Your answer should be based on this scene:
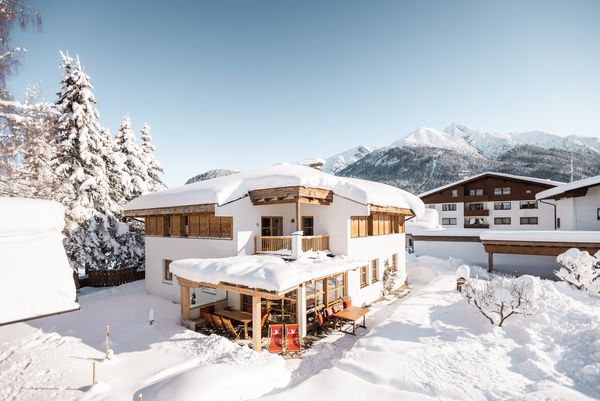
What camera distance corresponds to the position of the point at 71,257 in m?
→ 18.5

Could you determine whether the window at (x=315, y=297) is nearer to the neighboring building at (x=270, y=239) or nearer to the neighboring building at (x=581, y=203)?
the neighboring building at (x=270, y=239)

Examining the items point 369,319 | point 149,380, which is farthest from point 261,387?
point 369,319

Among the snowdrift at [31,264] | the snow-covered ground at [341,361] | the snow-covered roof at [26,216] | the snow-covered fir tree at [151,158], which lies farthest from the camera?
the snow-covered fir tree at [151,158]

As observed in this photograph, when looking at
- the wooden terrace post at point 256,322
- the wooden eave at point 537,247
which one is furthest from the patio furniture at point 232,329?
the wooden eave at point 537,247

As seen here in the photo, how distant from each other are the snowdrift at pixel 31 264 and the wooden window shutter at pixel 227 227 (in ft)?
31.1

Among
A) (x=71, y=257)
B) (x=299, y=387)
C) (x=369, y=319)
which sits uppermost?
(x=71, y=257)

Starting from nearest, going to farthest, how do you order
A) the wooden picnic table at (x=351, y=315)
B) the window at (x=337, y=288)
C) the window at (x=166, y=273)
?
the wooden picnic table at (x=351, y=315) < the window at (x=337, y=288) < the window at (x=166, y=273)

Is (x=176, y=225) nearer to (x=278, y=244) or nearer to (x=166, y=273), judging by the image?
(x=166, y=273)

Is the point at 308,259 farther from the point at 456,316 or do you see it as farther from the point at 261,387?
the point at 456,316

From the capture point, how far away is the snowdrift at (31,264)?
3.64m

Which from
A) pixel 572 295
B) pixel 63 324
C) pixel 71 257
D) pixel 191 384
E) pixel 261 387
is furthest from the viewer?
pixel 71 257

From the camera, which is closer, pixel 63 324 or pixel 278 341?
pixel 278 341

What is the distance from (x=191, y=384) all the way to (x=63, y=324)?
30.7 ft

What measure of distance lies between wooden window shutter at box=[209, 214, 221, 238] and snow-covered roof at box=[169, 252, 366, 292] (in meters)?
2.81
